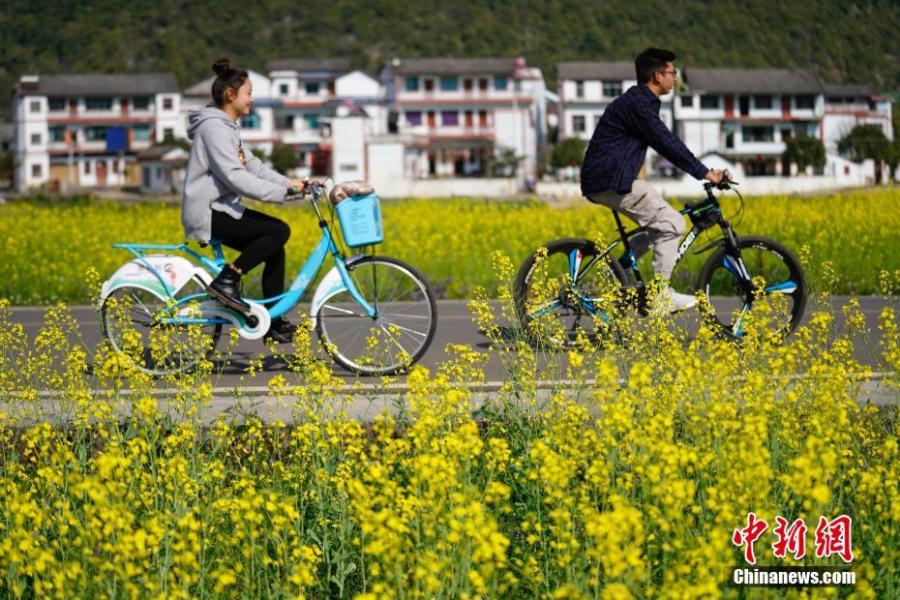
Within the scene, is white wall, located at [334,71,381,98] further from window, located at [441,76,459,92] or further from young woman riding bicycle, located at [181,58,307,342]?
young woman riding bicycle, located at [181,58,307,342]

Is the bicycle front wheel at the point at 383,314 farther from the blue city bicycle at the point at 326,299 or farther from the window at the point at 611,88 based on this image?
the window at the point at 611,88

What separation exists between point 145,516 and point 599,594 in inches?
65.1

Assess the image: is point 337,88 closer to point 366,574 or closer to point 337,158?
point 337,158

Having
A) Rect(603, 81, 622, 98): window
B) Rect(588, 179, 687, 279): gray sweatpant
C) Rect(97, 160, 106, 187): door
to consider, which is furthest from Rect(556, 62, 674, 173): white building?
Rect(588, 179, 687, 279): gray sweatpant

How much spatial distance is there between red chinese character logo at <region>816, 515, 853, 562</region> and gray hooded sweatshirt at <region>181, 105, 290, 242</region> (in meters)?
4.62

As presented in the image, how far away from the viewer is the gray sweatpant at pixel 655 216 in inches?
349

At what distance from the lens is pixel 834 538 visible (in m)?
3.94

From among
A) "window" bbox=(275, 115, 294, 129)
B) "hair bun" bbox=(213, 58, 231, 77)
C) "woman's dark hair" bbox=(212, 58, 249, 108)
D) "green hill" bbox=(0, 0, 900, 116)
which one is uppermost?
"green hill" bbox=(0, 0, 900, 116)

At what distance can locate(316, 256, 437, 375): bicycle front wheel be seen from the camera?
26.8 feet

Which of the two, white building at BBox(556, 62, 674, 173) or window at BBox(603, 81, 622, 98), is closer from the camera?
white building at BBox(556, 62, 674, 173)

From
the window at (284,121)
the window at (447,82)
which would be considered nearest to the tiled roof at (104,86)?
the window at (284,121)

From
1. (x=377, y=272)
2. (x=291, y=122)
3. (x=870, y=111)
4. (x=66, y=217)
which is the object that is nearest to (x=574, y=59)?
(x=870, y=111)

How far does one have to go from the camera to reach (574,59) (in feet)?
451

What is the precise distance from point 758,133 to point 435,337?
98861 mm
